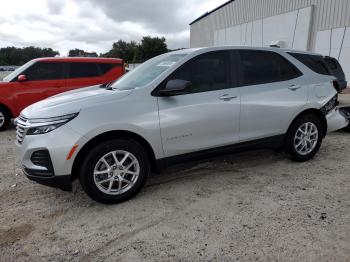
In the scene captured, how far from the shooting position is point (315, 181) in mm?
4020

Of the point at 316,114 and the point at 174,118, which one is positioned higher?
the point at 174,118

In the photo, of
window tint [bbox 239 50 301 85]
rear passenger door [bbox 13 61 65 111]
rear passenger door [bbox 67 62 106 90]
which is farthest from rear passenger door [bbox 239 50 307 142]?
rear passenger door [bbox 13 61 65 111]

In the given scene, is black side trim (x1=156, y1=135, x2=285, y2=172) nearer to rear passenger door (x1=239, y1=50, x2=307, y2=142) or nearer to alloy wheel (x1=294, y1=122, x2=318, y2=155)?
rear passenger door (x1=239, y1=50, x2=307, y2=142)

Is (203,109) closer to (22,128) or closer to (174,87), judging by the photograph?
(174,87)

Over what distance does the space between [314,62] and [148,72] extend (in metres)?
2.62

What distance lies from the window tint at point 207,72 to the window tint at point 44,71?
530 cm

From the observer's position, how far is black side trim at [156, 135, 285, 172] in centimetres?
366

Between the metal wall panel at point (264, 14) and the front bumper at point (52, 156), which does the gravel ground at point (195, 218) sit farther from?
the metal wall panel at point (264, 14)

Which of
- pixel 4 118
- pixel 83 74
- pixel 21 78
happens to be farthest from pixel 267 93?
pixel 4 118

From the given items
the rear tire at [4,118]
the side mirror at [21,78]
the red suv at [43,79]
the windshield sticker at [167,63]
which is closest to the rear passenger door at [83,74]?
the red suv at [43,79]

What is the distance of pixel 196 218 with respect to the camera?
124 inches

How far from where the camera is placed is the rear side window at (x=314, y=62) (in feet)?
15.2

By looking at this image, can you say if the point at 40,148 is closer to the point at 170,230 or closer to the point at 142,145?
the point at 142,145

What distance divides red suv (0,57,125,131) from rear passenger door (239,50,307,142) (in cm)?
526
